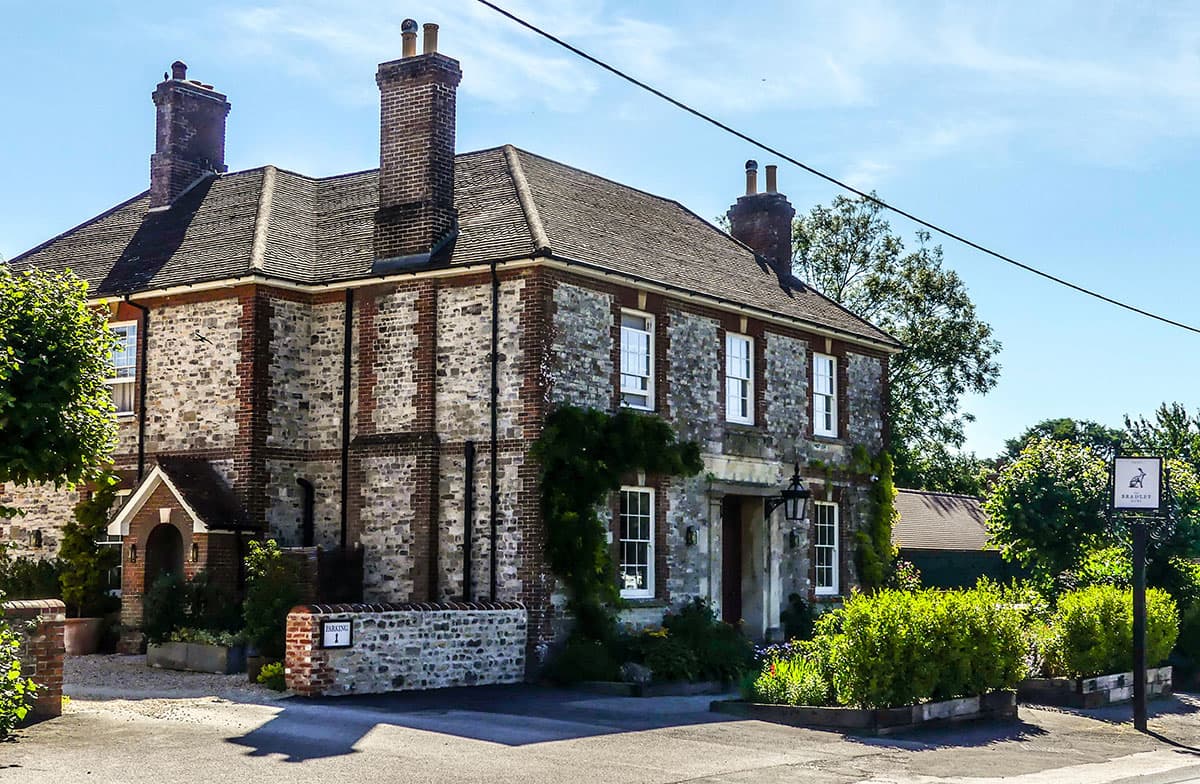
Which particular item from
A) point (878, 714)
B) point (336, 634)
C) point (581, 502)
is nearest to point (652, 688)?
point (581, 502)

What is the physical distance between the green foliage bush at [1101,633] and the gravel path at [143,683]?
37.3 ft

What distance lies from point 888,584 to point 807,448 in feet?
14.3

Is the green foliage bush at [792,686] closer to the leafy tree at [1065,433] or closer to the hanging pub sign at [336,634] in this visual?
the hanging pub sign at [336,634]

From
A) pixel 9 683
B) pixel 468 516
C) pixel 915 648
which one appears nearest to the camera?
pixel 9 683

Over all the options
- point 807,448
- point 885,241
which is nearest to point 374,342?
point 807,448

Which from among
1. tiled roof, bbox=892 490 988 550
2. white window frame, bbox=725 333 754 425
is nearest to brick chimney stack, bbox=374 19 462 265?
white window frame, bbox=725 333 754 425

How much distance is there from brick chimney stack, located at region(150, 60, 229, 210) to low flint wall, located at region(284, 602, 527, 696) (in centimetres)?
1269

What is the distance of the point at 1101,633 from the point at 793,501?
6.50 m

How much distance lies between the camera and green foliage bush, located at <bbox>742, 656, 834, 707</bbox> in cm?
1773

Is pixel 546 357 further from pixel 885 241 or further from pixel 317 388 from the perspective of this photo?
pixel 885 241

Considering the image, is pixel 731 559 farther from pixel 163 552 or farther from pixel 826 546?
pixel 163 552

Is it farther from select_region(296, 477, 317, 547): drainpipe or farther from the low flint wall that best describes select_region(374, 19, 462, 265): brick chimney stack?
the low flint wall

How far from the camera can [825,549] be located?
94.1 ft

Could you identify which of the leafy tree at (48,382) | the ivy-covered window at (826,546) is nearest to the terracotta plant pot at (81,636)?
the leafy tree at (48,382)
